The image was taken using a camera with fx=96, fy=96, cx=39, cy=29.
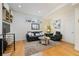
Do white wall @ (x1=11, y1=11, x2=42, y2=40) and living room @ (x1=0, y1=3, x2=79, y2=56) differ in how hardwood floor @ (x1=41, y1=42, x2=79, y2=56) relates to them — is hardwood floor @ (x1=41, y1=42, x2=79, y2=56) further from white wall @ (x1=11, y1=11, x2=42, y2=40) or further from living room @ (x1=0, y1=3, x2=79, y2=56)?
white wall @ (x1=11, y1=11, x2=42, y2=40)

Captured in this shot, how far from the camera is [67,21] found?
6.46 metres

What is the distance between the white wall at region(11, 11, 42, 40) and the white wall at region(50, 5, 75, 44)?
1.71m

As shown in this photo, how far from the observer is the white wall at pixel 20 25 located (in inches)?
190

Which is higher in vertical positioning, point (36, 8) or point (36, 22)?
point (36, 8)

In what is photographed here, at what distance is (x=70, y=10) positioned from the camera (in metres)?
6.05

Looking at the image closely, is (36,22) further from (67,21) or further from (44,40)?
(67,21)

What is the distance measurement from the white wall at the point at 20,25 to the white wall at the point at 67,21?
1714 millimetres

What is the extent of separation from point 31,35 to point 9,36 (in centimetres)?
181

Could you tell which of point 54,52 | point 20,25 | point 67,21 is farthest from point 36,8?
point 54,52

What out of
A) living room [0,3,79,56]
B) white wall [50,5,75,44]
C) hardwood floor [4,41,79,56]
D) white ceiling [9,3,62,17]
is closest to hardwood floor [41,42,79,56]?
hardwood floor [4,41,79,56]

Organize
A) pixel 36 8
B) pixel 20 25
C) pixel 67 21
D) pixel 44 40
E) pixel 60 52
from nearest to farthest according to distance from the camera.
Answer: pixel 60 52 < pixel 20 25 < pixel 36 8 < pixel 44 40 < pixel 67 21

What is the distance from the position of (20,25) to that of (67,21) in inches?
126

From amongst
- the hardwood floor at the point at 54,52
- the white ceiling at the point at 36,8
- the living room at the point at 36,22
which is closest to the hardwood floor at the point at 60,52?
the hardwood floor at the point at 54,52

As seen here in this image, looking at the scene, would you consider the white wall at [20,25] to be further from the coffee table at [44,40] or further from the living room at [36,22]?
the coffee table at [44,40]
